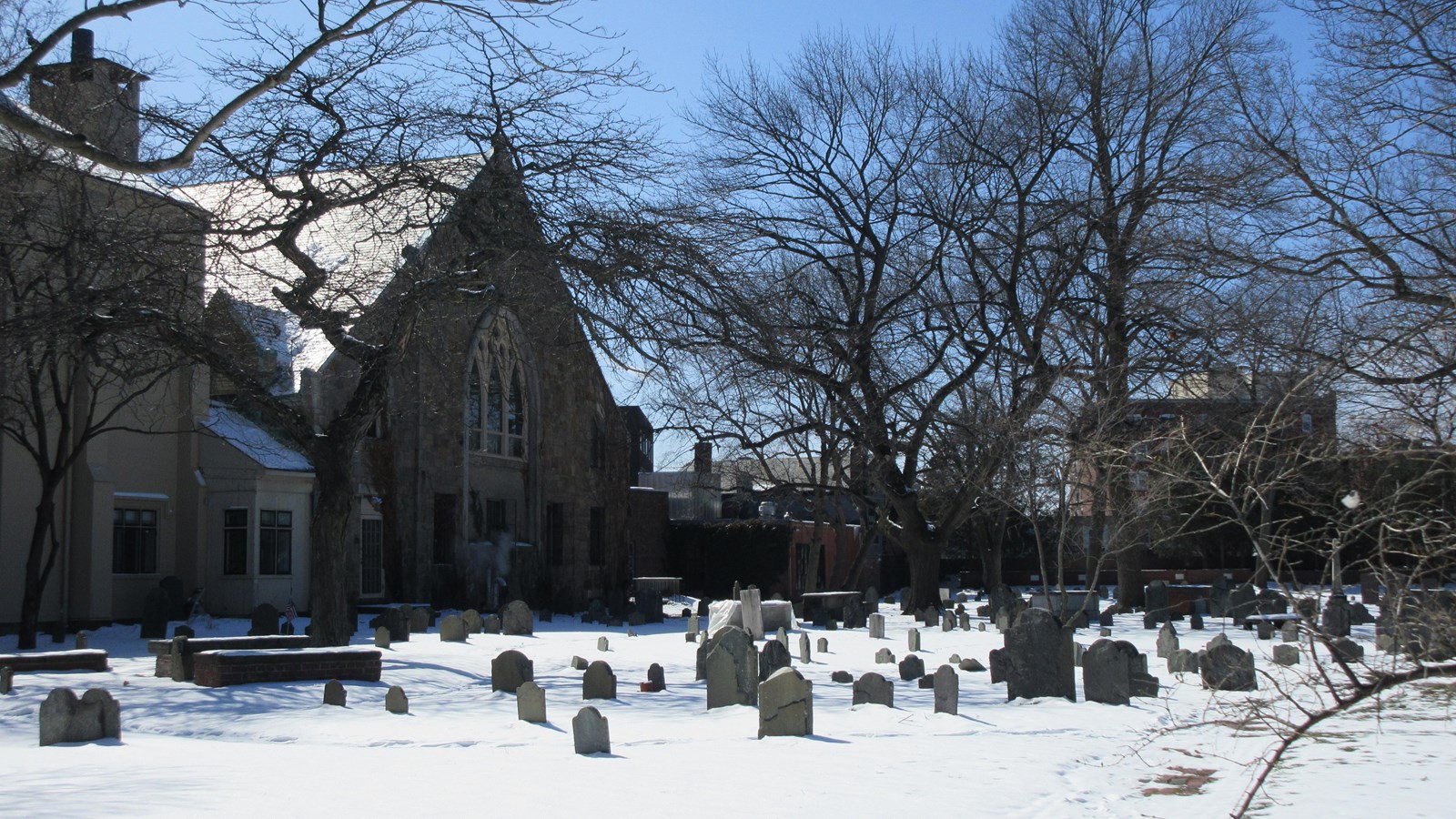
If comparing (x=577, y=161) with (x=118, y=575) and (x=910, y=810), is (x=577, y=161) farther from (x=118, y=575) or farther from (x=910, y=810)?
(x=118, y=575)

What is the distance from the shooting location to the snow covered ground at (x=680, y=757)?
26.3ft

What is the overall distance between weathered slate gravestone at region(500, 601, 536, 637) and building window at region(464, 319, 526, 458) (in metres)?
9.50

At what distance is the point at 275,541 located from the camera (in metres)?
27.1

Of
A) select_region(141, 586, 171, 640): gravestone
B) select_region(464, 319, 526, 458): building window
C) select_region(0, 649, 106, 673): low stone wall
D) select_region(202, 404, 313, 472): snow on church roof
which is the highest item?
select_region(464, 319, 526, 458): building window

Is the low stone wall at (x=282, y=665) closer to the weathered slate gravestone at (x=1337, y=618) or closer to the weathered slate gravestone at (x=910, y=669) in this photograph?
the weathered slate gravestone at (x=910, y=669)

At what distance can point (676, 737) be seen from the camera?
455 inches

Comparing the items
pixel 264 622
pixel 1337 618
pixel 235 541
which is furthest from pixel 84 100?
pixel 1337 618

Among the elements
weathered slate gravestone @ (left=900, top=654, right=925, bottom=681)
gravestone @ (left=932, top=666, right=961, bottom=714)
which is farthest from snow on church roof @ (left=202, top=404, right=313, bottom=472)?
gravestone @ (left=932, top=666, right=961, bottom=714)

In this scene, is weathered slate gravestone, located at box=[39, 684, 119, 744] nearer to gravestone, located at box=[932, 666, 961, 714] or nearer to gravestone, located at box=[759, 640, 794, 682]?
gravestone, located at box=[759, 640, 794, 682]

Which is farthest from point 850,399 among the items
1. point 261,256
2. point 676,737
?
point 676,737

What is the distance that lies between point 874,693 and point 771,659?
5.64ft

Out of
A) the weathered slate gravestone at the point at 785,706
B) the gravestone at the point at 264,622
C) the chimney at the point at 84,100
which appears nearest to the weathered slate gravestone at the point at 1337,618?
the weathered slate gravestone at the point at 785,706

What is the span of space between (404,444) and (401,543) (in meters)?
2.34

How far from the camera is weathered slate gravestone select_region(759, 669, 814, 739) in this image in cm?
1118
